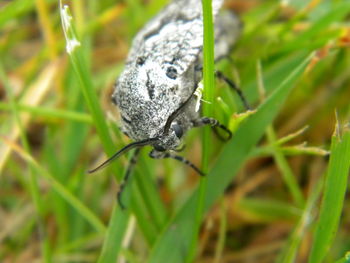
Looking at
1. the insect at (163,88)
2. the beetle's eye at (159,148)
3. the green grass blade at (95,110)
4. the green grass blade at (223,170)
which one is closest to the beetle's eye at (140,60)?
the insect at (163,88)

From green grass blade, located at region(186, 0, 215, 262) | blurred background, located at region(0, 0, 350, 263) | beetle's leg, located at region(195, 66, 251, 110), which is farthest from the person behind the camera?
blurred background, located at region(0, 0, 350, 263)

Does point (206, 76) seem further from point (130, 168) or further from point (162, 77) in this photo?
point (130, 168)

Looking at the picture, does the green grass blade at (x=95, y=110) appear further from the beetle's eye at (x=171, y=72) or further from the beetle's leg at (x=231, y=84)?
the beetle's leg at (x=231, y=84)

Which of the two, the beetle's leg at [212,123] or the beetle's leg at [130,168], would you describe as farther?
the beetle's leg at [130,168]

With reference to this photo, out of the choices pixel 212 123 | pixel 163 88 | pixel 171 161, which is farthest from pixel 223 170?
pixel 171 161

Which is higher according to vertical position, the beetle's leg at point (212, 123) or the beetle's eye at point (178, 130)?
the beetle's eye at point (178, 130)

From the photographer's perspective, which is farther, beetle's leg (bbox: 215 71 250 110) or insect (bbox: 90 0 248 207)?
beetle's leg (bbox: 215 71 250 110)

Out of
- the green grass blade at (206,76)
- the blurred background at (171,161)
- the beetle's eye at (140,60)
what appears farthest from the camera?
the blurred background at (171,161)

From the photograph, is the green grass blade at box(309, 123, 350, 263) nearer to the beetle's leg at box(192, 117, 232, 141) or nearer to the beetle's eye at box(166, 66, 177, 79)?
the beetle's leg at box(192, 117, 232, 141)

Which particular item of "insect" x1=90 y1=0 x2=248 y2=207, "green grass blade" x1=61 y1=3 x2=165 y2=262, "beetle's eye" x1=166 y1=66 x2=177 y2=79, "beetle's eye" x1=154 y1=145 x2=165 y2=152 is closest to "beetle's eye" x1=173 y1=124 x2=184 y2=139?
"insect" x1=90 y1=0 x2=248 y2=207
